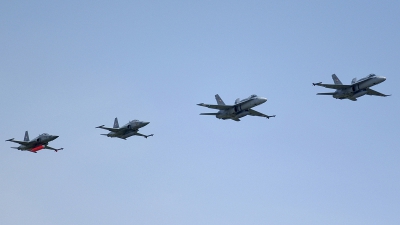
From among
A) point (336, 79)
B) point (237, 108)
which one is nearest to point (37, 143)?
point (237, 108)

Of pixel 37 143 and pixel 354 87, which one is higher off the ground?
pixel 354 87

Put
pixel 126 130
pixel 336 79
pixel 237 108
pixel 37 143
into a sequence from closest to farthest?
pixel 237 108
pixel 37 143
pixel 336 79
pixel 126 130

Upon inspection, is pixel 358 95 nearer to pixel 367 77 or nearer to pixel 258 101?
pixel 367 77

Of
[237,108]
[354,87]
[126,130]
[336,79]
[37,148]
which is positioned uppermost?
[336,79]

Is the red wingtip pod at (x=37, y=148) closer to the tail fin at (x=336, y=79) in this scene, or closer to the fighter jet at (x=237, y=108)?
the fighter jet at (x=237, y=108)

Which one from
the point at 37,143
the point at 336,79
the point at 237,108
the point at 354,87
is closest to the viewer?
the point at 237,108

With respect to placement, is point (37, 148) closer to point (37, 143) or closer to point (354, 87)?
point (37, 143)

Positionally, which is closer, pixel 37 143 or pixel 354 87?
pixel 354 87

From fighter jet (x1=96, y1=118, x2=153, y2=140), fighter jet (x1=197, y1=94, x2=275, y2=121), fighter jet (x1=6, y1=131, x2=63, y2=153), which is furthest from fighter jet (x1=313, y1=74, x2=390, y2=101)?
fighter jet (x1=6, y1=131, x2=63, y2=153)

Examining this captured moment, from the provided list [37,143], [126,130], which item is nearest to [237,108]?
[126,130]

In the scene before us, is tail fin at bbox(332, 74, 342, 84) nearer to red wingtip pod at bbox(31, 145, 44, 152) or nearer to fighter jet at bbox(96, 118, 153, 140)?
fighter jet at bbox(96, 118, 153, 140)

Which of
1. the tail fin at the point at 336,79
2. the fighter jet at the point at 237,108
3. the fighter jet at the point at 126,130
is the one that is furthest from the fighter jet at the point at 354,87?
the fighter jet at the point at 126,130

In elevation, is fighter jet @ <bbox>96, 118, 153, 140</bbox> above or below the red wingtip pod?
above

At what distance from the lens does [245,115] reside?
170000 mm
